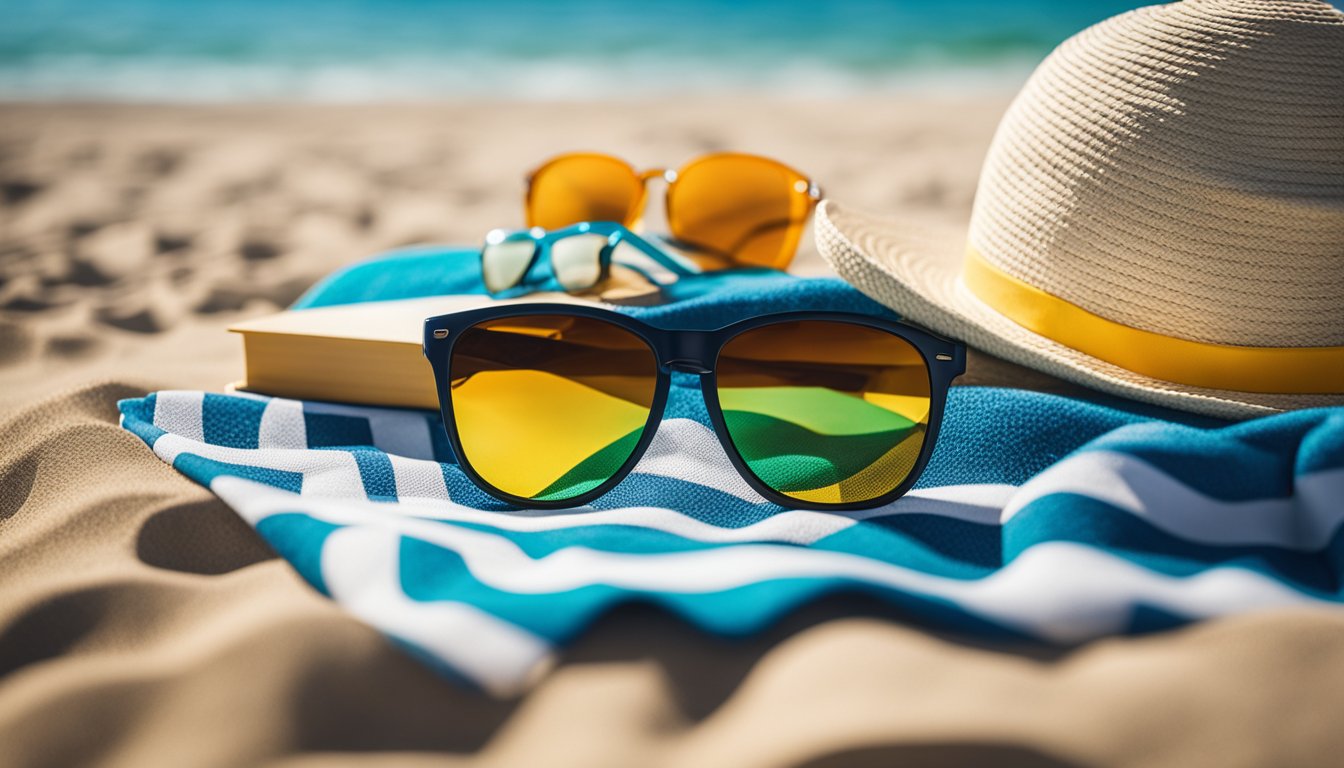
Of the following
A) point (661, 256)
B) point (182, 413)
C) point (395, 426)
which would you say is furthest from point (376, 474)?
point (661, 256)

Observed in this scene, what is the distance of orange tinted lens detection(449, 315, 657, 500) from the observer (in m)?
A: 1.05

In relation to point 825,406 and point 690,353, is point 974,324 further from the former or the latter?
point 690,353

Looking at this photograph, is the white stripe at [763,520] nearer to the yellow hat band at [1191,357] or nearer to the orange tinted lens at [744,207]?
the yellow hat band at [1191,357]

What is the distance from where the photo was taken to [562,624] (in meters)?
0.74

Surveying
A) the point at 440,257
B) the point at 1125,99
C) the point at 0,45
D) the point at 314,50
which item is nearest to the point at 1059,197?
the point at 1125,99

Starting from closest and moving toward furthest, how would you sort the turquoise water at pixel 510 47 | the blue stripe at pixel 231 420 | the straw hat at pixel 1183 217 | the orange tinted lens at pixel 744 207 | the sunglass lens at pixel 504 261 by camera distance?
the straw hat at pixel 1183 217 < the blue stripe at pixel 231 420 < the sunglass lens at pixel 504 261 < the orange tinted lens at pixel 744 207 < the turquoise water at pixel 510 47

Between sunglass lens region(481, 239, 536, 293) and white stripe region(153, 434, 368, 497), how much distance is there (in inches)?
16.3

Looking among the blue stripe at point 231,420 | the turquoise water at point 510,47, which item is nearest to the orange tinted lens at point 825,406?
the blue stripe at point 231,420

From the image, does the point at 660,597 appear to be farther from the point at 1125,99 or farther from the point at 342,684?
the point at 1125,99

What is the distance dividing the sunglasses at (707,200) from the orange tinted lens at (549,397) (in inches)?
26.5

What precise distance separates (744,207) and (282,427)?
892 mm

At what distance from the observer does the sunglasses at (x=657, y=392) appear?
1018 millimetres

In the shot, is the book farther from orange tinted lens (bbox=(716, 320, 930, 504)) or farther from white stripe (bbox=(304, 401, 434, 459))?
orange tinted lens (bbox=(716, 320, 930, 504))

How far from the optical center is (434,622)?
0.75 meters
